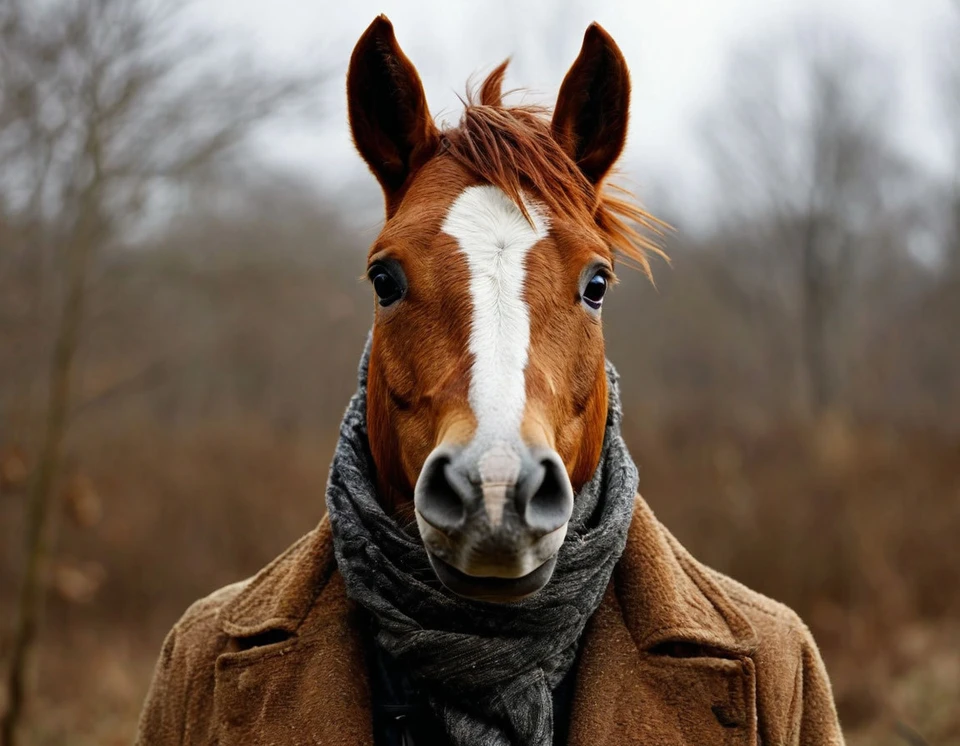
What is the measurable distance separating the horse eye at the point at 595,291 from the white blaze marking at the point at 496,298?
0.67 feet

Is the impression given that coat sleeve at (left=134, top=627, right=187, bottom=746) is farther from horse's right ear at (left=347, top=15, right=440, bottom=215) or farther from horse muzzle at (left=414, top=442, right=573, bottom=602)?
horse's right ear at (left=347, top=15, right=440, bottom=215)

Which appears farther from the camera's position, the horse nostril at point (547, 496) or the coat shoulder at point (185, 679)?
the coat shoulder at point (185, 679)

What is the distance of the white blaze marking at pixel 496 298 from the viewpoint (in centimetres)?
195

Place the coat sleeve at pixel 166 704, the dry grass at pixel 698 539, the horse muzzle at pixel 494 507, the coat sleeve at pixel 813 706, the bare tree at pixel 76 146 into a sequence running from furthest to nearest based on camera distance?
the dry grass at pixel 698 539, the bare tree at pixel 76 146, the coat sleeve at pixel 166 704, the coat sleeve at pixel 813 706, the horse muzzle at pixel 494 507

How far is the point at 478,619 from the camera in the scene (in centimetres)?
229

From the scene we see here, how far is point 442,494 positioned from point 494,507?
16cm

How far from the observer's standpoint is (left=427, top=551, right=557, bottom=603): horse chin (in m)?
1.99

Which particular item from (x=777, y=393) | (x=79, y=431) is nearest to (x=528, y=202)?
(x=79, y=431)

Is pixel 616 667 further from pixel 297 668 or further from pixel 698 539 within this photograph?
pixel 698 539

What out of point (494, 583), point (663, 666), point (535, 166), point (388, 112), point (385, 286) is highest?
point (388, 112)

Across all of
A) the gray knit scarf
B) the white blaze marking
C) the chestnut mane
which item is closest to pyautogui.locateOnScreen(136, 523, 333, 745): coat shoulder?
the gray knit scarf

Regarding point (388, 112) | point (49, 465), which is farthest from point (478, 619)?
point (49, 465)

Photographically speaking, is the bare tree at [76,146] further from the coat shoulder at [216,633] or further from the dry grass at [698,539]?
the coat shoulder at [216,633]

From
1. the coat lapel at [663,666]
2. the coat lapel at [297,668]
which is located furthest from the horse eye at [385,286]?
the coat lapel at [663,666]
